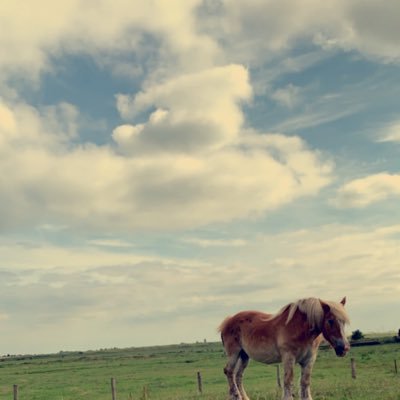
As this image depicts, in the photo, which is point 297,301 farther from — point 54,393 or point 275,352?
point 54,393

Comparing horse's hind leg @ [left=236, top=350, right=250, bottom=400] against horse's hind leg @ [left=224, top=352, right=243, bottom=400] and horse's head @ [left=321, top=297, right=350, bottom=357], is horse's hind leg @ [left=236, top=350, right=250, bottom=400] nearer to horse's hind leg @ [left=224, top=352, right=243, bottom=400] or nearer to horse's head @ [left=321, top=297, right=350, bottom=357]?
horse's hind leg @ [left=224, top=352, right=243, bottom=400]

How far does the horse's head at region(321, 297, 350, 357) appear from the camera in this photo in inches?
373

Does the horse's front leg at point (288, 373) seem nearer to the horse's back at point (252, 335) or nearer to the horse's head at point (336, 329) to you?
the horse's back at point (252, 335)

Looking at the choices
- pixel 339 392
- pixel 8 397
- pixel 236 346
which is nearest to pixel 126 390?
pixel 8 397

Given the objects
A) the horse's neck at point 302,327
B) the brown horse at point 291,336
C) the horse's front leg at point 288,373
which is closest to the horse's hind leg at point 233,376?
the brown horse at point 291,336

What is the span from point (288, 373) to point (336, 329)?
131 cm

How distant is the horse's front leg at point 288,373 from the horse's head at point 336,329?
83 centimetres

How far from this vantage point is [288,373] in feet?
32.5

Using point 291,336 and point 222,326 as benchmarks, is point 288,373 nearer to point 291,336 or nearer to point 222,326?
point 291,336

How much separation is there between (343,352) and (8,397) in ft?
157

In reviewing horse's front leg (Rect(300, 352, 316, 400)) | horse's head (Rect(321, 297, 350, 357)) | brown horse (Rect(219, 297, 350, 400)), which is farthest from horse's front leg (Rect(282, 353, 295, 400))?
horse's head (Rect(321, 297, 350, 357))

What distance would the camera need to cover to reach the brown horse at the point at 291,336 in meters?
9.59

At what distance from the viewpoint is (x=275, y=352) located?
1032cm

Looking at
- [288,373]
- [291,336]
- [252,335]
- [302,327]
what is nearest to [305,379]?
[288,373]
